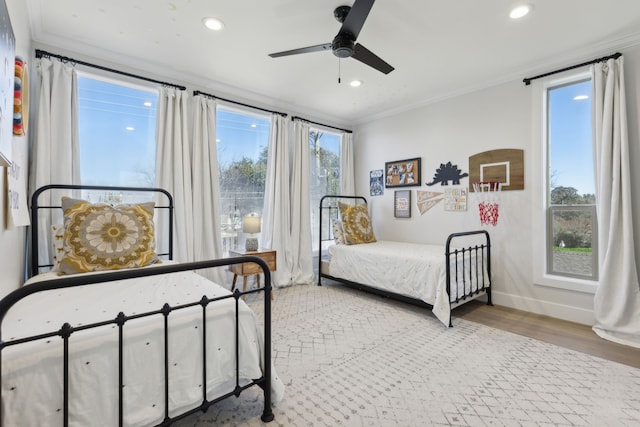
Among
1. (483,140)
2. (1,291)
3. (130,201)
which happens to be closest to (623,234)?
(483,140)

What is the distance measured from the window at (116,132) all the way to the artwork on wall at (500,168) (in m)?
3.60

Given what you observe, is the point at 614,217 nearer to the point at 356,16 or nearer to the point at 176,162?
the point at 356,16

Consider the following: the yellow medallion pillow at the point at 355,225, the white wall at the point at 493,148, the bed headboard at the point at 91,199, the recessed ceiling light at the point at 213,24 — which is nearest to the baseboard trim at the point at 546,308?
the white wall at the point at 493,148

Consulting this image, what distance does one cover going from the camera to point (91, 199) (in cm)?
281

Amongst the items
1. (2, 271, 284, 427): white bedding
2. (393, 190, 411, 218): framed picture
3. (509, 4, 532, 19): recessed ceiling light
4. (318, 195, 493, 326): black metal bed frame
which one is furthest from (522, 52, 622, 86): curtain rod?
(2, 271, 284, 427): white bedding

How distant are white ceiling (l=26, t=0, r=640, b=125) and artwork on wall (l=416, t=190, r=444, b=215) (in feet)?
4.28

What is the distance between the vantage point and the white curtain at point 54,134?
2438 millimetres

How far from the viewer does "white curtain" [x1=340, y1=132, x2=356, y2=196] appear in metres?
4.86

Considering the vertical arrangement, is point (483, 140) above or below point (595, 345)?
above

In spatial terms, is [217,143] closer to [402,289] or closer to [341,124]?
[341,124]

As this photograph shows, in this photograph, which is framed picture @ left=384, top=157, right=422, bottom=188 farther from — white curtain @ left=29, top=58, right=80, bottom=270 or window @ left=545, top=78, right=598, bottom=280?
white curtain @ left=29, top=58, right=80, bottom=270

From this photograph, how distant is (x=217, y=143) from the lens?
3.67 m

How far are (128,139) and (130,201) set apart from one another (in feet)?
2.05

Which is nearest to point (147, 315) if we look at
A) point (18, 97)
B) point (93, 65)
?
point (18, 97)
